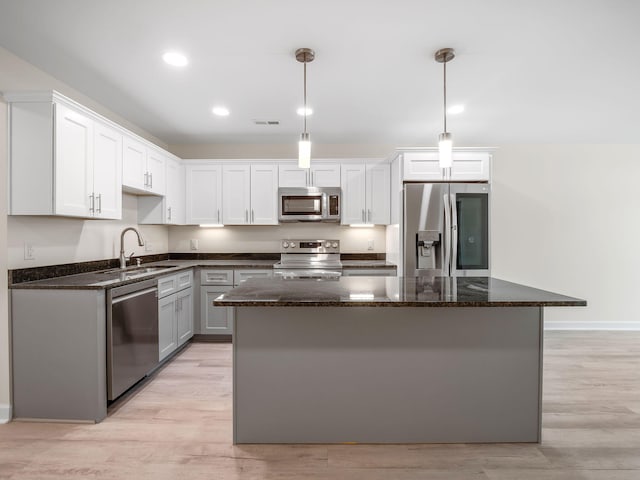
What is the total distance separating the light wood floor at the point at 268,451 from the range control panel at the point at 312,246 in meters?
2.27

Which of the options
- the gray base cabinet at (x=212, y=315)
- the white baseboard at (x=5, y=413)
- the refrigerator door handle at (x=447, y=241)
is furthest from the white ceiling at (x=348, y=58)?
the white baseboard at (x=5, y=413)

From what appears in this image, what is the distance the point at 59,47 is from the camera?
2393mm

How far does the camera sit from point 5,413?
7.91 ft

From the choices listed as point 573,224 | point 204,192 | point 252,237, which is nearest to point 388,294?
point 252,237

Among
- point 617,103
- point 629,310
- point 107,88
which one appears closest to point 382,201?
point 617,103

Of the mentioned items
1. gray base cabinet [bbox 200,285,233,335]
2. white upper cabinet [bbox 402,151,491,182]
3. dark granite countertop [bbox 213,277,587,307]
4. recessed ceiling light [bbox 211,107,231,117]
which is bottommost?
gray base cabinet [bbox 200,285,233,335]

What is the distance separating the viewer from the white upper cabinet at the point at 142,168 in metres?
3.36

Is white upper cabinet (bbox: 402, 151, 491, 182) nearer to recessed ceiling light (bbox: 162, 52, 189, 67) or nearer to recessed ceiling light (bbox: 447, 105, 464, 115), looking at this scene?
recessed ceiling light (bbox: 447, 105, 464, 115)

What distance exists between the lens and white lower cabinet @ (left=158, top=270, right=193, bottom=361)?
3.42 m

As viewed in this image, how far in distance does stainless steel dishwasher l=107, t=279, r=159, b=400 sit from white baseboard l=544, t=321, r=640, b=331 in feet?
16.3

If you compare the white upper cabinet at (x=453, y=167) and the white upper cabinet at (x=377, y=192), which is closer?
the white upper cabinet at (x=453, y=167)

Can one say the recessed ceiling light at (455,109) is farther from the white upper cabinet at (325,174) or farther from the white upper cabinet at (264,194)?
the white upper cabinet at (264,194)

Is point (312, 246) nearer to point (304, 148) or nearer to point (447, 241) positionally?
point (447, 241)

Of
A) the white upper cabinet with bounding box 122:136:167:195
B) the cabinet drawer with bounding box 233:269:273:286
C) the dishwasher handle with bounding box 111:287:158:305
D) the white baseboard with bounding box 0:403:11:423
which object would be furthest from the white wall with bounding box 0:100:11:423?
the cabinet drawer with bounding box 233:269:273:286
